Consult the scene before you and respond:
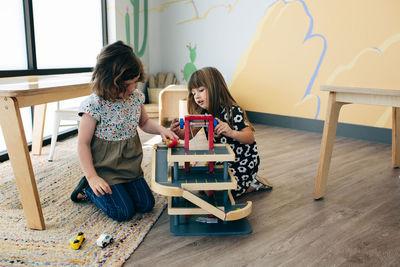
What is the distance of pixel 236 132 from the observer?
55.2 inches

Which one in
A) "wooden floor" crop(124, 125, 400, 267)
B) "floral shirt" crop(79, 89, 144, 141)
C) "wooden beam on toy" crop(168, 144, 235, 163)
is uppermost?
"floral shirt" crop(79, 89, 144, 141)

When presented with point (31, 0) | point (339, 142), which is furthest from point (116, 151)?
point (339, 142)

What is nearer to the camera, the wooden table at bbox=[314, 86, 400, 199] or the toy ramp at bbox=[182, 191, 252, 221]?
the toy ramp at bbox=[182, 191, 252, 221]

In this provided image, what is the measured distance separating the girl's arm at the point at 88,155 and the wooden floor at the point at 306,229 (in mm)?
260

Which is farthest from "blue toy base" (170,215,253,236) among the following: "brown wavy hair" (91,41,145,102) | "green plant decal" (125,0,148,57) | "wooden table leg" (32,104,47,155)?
"green plant decal" (125,0,148,57)

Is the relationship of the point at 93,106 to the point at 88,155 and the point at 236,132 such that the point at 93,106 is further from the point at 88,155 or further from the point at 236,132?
the point at 236,132

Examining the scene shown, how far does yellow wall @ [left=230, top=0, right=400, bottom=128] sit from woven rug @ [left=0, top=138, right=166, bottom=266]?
2052 millimetres

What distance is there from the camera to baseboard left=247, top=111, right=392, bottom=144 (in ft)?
8.87

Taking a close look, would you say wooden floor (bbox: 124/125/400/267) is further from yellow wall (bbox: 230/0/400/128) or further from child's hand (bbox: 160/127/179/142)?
yellow wall (bbox: 230/0/400/128)

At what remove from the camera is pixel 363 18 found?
2664mm

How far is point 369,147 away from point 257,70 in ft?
4.44

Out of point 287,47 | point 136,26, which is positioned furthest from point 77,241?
point 136,26

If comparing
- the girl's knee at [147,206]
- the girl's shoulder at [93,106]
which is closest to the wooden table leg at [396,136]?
the girl's knee at [147,206]

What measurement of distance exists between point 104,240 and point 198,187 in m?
0.37
